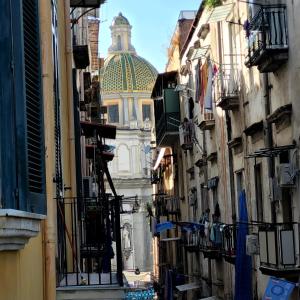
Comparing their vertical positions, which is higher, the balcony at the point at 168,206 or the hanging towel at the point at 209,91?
the hanging towel at the point at 209,91

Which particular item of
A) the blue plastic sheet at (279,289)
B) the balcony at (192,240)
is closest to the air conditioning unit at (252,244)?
the blue plastic sheet at (279,289)

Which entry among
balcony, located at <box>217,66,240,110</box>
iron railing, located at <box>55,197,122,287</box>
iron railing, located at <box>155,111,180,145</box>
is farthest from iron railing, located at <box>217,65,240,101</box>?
iron railing, located at <box>155,111,180,145</box>

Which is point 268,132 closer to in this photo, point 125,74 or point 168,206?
point 168,206

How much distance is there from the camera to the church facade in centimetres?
7575

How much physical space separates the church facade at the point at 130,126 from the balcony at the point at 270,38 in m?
57.6

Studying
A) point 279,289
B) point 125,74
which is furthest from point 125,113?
point 279,289

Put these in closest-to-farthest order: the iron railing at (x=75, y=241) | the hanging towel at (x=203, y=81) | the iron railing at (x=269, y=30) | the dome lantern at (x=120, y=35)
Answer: the iron railing at (x=75, y=241) → the iron railing at (x=269, y=30) → the hanging towel at (x=203, y=81) → the dome lantern at (x=120, y=35)

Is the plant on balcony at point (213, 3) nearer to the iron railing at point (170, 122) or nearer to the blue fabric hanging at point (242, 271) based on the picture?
the blue fabric hanging at point (242, 271)

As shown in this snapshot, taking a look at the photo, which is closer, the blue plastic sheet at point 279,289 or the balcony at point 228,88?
the blue plastic sheet at point 279,289

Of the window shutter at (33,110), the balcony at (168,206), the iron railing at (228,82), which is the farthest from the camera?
the balcony at (168,206)

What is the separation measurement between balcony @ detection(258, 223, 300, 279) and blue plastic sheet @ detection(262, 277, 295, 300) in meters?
0.17

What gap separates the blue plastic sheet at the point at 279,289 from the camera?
13.7 m

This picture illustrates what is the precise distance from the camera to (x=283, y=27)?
14.0m

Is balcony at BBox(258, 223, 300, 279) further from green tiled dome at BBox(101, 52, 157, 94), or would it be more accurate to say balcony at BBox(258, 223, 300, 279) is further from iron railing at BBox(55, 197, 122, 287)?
green tiled dome at BBox(101, 52, 157, 94)
